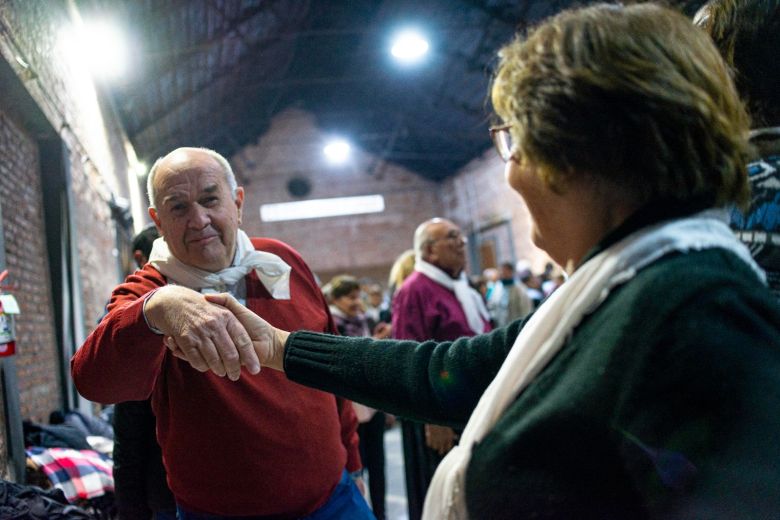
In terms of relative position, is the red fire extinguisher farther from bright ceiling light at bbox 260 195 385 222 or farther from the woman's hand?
bright ceiling light at bbox 260 195 385 222

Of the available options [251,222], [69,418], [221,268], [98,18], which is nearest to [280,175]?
[251,222]

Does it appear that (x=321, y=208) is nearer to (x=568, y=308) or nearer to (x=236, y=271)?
(x=236, y=271)

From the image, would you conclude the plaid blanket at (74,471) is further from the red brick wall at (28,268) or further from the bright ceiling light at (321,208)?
the bright ceiling light at (321,208)

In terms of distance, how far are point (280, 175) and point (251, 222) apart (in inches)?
66.7

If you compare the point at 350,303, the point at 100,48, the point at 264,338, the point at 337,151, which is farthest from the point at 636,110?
the point at 337,151

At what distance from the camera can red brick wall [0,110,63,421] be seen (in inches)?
134

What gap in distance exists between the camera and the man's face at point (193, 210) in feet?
5.80

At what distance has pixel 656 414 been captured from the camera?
0.74 metres

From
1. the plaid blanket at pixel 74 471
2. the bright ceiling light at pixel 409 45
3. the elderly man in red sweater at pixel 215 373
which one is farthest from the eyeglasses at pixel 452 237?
the bright ceiling light at pixel 409 45

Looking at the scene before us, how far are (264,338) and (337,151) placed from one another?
16203 millimetres

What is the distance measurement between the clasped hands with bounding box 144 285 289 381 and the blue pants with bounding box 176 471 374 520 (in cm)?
58

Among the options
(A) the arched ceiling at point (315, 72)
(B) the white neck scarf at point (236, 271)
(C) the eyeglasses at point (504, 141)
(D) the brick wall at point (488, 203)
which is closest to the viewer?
(C) the eyeglasses at point (504, 141)

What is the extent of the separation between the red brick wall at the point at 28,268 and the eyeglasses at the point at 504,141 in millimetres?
3162

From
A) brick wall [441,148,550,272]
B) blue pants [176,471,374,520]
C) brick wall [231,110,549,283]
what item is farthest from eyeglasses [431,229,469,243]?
brick wall [231,110,549,283]
